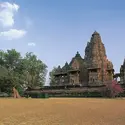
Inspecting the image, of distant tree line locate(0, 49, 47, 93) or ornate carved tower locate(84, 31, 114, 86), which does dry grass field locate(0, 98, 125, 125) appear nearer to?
ornate carved tower locate(84, 31, 114, 86)

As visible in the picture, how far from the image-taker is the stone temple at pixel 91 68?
73562mm

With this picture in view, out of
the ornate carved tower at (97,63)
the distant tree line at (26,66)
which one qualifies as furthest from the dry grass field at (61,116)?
the distant tree line at (26,66)

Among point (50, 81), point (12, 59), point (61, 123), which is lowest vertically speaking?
point (61, 123)

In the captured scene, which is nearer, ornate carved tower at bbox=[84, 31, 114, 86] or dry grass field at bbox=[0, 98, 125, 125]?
dry grass field at bbox=[0, 98, 125, 125]

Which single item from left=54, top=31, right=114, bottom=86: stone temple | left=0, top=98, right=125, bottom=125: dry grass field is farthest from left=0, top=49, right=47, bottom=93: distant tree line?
left=0, top=98, right=125, bottom=125: dry grass field

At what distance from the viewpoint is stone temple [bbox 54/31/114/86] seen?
7356cm

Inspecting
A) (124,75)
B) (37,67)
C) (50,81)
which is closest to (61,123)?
(124,75)

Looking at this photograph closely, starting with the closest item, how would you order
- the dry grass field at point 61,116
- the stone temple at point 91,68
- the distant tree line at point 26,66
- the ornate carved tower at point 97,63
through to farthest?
the dry grass field at point 61,116, the ornate carved tower at point 97,63, the stone temple at point 91,68, the distant tree line at point 26,66

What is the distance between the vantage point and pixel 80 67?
78250 mm

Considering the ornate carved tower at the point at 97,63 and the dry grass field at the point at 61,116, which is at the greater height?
the ornate carved tower at the point at 97,63

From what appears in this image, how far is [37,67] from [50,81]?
10.7 metres

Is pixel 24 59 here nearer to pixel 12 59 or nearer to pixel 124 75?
pixel 12 59

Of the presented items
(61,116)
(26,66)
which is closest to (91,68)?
(26,66)

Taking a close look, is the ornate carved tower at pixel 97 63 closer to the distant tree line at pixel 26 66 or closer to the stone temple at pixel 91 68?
the stone temple at pixel 91 68
